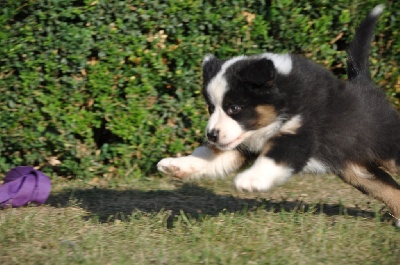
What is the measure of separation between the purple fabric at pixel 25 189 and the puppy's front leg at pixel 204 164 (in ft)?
4.02

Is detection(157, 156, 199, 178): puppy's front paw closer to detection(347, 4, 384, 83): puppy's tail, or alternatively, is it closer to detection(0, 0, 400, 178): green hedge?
detection(347, 4, 384, 83): puppy's tail

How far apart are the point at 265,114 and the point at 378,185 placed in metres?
1.05

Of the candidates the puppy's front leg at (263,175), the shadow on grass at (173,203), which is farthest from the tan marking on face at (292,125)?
the shadow on grass at (173,203)

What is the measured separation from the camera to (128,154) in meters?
6.66

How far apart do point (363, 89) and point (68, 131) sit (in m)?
2.61

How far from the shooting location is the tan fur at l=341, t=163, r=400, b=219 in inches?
204

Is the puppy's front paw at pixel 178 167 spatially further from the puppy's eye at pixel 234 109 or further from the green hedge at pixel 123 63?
the green hedge at pixel 123 63

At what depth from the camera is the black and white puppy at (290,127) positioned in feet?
15.0

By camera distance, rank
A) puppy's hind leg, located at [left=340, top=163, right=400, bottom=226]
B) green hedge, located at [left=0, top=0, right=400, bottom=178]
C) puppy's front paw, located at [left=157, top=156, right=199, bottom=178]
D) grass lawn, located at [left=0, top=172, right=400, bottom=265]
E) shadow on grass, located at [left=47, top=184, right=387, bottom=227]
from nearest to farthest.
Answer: grass lawn, located at [left=0, top=172, right=400, bottom=265] → puppy's front paw, located at [left=157, top=156, right=199, bottom=178] → puppy's hind leg, located at [left=340, top=163, right=400, bottom=226] → shadow on grass, located at [left=47, top=184, right=387, bottom=227] → green hedge, located at [left=0, top=0, right=400, bottom=178]

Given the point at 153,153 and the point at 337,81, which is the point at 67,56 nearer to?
the point at 153,153

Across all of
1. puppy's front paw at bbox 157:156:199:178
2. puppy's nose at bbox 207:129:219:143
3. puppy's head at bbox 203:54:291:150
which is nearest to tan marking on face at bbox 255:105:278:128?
puppy's head at bbox 203:54:291:150

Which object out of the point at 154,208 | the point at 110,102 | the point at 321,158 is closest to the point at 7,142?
the point at 110,102

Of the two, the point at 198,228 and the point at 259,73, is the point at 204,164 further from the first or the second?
the point at 259,73

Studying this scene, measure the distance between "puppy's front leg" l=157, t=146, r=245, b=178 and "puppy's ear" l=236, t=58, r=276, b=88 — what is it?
57cm
